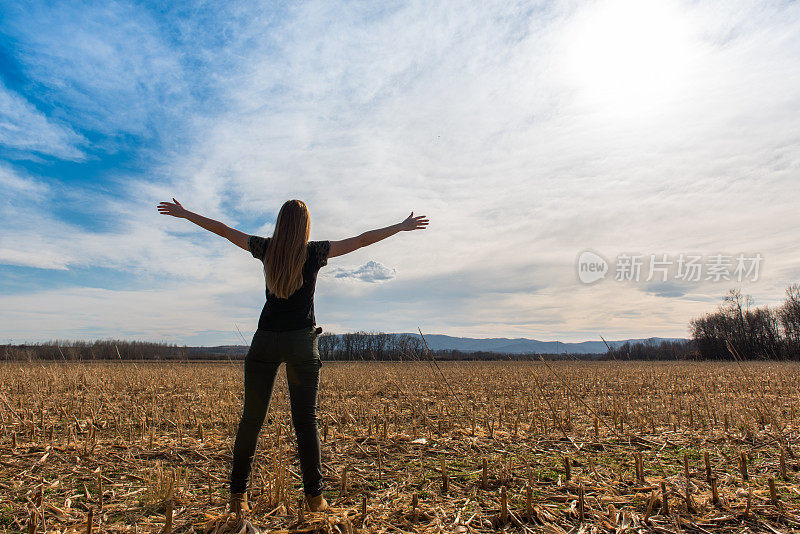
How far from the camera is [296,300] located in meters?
3.30

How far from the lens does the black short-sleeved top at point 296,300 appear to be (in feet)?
10.7

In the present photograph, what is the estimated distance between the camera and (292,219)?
334 centimetres

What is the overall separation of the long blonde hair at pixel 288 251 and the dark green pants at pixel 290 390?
1.22 ft

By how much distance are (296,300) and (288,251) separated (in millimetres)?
387

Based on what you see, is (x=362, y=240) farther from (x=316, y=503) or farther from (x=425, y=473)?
(x=425, y=473)

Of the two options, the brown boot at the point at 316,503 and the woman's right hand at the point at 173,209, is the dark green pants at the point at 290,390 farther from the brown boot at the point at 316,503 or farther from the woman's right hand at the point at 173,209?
the woman's right hand at the point at 173,209

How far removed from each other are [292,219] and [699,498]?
170 inches

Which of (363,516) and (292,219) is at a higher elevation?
(292,219)

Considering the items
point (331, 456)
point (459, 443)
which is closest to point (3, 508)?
point (331, 456)

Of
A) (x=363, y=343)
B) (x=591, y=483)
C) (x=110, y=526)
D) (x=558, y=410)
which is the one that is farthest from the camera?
(x=363, y=343)

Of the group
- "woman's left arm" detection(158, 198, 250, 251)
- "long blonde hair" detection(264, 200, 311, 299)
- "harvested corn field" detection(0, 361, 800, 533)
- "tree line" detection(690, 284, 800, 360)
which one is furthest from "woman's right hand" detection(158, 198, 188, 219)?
"tree line" detection(690, 284, 800, 360)

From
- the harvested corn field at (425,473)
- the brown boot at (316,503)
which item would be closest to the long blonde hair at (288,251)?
the brown boot at (316,503)

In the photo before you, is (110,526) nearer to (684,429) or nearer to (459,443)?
(459,443)

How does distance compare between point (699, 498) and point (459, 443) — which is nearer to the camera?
point (699, 498)
